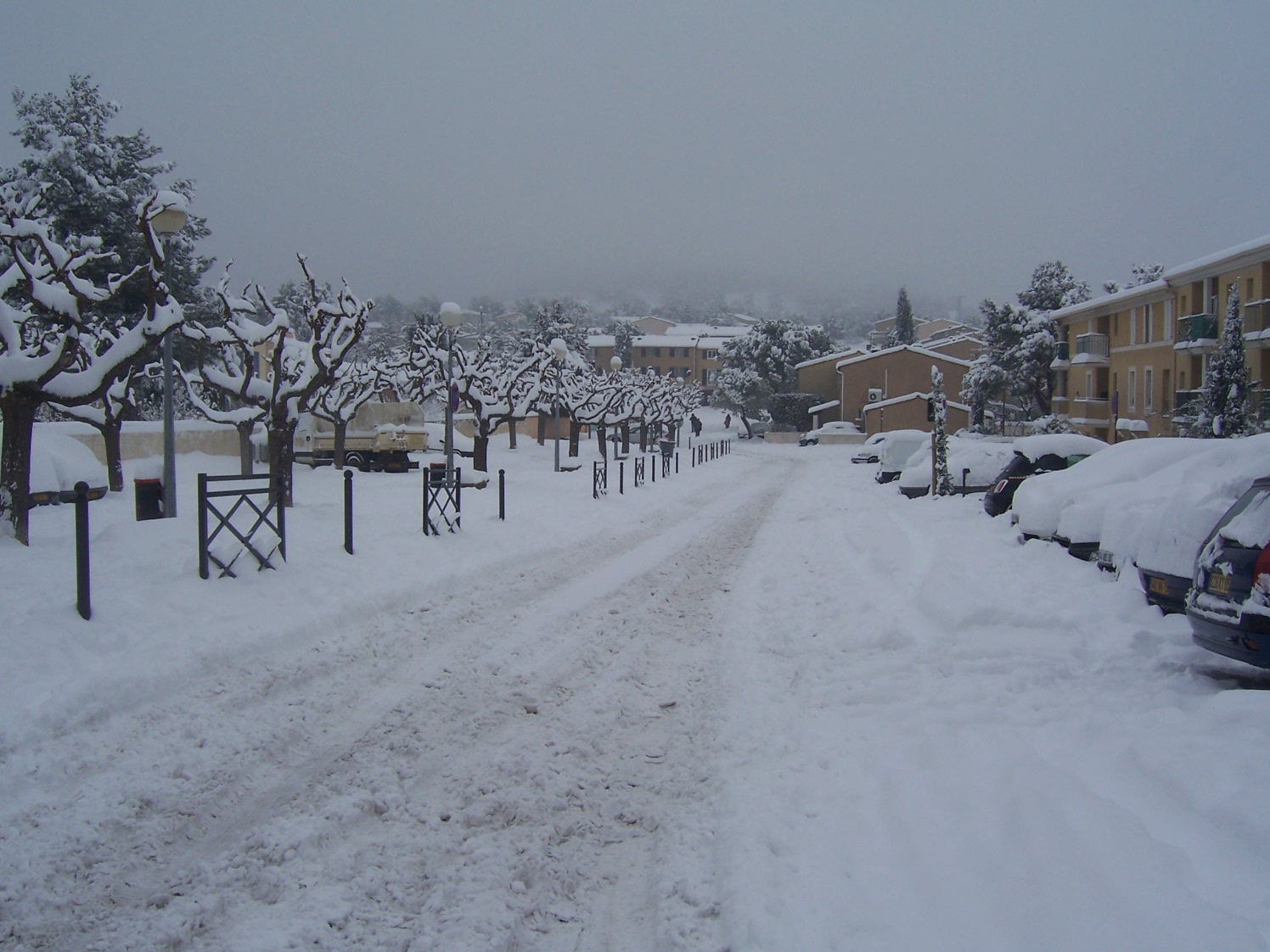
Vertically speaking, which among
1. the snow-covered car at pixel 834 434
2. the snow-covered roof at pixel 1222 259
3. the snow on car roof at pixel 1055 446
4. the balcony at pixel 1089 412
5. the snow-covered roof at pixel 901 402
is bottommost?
the snow on car roof at pixel 1055 446

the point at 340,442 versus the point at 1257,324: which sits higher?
the point at 1257,324

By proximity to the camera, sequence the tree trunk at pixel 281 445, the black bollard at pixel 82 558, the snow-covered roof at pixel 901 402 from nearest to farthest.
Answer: the black bollard at pixel 82 558 → the tree trunk at pixel 281 445 → the snow-covered roof at pixel 901 402

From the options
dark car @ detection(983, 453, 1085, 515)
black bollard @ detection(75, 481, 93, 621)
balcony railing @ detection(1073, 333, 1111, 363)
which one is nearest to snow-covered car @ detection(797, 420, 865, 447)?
balcony railing @ detection(1073, 333, 1111, 363)

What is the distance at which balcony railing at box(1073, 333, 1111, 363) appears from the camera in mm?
40625

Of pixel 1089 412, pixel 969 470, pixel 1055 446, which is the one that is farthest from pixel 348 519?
pixel 1089 412

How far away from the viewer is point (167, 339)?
11953 millimetres

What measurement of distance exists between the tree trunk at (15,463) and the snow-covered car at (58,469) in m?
7.67

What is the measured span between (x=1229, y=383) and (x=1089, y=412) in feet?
52.7

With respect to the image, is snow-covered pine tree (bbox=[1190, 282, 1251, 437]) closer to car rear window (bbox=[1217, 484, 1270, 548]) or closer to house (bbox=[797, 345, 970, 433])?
car rear window (bbox=[1217, 484, 1270, 548])

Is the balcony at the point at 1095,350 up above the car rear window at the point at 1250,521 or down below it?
above

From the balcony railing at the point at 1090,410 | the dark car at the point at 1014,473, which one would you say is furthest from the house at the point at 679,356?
the dark car at the point at 1014,473

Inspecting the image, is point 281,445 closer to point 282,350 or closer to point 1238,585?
point 282,350

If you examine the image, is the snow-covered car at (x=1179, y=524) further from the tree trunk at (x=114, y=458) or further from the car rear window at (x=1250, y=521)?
the tree trunk at (x=114, y=458)

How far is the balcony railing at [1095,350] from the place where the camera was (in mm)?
40625
